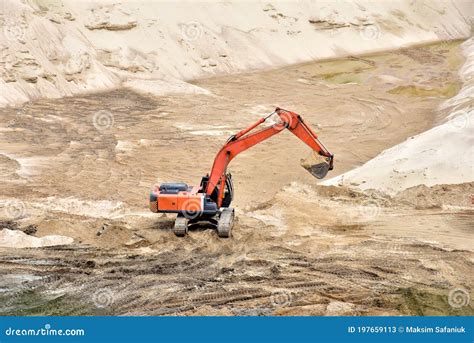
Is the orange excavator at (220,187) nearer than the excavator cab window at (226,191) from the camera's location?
Yes

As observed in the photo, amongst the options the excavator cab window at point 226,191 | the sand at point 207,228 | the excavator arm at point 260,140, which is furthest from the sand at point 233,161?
the excavator arm at point 260,140

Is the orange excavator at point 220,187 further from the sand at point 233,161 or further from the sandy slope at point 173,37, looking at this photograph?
the sandy slope at point 173,37

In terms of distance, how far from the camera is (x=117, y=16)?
3941 centimetres

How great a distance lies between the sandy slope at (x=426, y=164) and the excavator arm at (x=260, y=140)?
4.16m

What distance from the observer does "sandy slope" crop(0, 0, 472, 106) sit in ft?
106

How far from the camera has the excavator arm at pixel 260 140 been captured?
1488cm

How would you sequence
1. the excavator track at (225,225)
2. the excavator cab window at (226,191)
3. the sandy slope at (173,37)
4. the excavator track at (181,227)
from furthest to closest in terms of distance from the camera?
the sandy slope at (173,37) → the excavator cab window at (226,191) → the excavator track at (181,227) → the excavator track at (225,225)

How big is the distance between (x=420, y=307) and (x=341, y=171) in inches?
460

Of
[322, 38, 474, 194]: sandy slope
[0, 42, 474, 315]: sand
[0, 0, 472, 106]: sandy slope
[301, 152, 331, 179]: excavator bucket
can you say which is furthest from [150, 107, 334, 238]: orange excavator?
[0, 0, 472, 106]: sandy slope

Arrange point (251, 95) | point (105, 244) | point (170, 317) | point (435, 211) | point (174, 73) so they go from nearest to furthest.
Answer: point (170, 317) → point (105, 244) → point (435, 211) → point (251, 95) → point (174, 73)

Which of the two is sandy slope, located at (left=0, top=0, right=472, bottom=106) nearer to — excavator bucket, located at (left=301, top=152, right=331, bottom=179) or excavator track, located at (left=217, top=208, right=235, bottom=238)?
excavator track, located at (left=217, top=208, right=235, bottom=238)

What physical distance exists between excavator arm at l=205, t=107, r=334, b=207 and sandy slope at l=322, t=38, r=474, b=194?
13.6 feet

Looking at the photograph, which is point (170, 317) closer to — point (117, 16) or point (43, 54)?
point (43, 54)

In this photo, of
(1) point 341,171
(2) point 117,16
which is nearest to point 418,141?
(1) point 341,171
